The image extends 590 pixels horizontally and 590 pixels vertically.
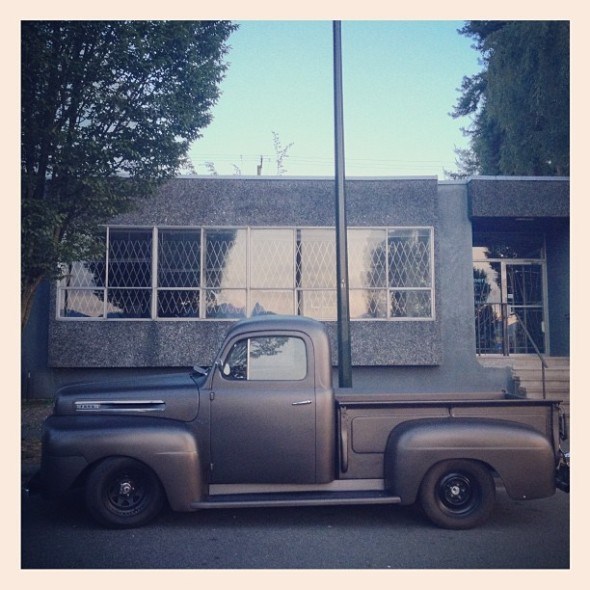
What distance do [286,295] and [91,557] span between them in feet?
25.0

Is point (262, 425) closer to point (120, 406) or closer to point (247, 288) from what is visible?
point (120, 406)

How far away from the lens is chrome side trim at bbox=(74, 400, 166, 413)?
552cm

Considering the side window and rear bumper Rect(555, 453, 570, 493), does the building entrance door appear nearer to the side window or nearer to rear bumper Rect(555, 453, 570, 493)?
rear bumper Rect(555, 453, 570, 493)

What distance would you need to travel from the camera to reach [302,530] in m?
5.30

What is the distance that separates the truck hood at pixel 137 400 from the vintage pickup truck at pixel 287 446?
0.04 ft

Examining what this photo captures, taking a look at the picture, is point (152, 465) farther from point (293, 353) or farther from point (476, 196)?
point (476, 196)

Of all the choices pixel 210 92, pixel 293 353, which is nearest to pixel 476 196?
pixel 210 92

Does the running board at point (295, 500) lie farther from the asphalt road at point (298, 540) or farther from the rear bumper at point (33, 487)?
the rear bumper at point (33, 487)

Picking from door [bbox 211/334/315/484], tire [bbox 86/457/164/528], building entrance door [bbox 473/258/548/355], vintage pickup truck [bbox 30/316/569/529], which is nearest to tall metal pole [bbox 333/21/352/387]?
vintage pickup truck [bbox 30/316/569/529]

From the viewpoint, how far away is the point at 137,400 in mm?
5555

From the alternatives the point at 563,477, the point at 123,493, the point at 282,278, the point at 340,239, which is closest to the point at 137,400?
the point at 123,493

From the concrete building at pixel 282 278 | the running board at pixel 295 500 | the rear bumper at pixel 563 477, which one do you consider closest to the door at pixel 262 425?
the running board at pixel 295 500

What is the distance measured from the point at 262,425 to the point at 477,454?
6.38 ft

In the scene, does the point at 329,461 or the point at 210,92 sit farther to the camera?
the point at 210,92
